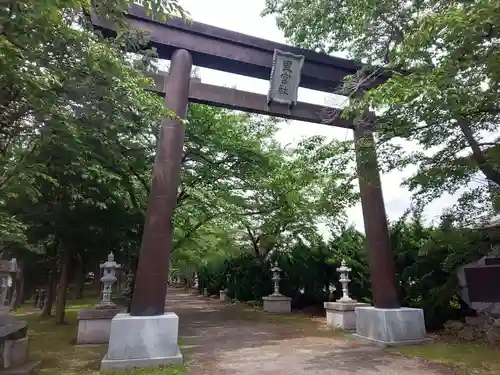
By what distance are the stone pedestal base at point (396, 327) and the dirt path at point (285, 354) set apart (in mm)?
374

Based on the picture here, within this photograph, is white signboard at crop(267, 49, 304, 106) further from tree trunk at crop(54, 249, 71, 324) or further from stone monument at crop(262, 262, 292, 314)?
stone monument at crop(262, 262, 292, 314)

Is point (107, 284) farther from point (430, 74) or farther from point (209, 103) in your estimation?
point (430, 74)

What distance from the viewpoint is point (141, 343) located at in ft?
20.3

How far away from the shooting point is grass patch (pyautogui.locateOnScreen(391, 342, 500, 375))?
232 inches

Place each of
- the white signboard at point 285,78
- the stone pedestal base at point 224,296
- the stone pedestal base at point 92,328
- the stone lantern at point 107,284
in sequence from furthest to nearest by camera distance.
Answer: the stone pedestal base at point 224,296 → the stone lantern at point 107,284 → the white signboard at point 285,78 → the stone pedestal base at point 92,328

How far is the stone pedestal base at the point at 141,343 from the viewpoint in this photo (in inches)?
237

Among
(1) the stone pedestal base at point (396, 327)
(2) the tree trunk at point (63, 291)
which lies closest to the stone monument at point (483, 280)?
(1) the stone pedestal base at point (396, 327)

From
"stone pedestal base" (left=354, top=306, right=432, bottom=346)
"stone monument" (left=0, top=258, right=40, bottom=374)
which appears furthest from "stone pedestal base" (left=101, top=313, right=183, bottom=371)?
"stone pedestal base" (left=354, top=306, right=432, bottom=346)

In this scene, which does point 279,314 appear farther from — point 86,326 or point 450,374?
point 450,374

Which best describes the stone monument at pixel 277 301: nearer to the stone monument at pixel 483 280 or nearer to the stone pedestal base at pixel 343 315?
the stone pedestal base at pixel 343 315

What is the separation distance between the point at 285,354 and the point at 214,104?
610 centimetres

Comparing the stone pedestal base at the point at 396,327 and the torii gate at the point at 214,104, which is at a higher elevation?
the torii gate at the point at 214,104

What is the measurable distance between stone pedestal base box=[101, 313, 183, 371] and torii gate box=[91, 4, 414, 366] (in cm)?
18

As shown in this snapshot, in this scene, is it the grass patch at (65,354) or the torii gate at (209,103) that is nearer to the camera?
the grass patch at (65,354)
